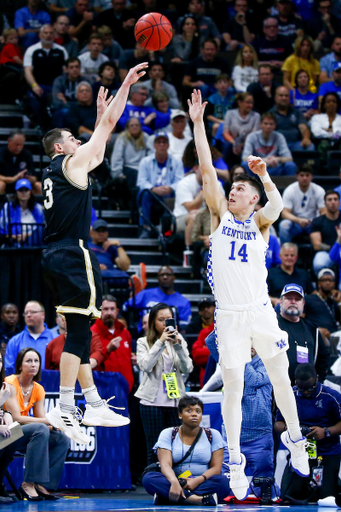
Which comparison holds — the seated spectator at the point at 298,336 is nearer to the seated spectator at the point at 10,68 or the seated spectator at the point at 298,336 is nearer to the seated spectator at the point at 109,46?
the seated spectator at the point at 10,68

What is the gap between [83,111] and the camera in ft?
50.4

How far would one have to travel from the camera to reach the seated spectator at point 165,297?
1241cm

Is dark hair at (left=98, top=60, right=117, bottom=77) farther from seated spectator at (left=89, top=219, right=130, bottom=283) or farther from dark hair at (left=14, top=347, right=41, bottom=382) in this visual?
dark hair at (left=14, top=347, right=41, bottom=382)

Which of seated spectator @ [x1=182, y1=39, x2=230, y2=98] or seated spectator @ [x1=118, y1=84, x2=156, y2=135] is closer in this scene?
seated spectator @ [x1=118, y1=84, x2=156, y2=135]

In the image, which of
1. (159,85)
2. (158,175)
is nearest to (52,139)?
(158,175)

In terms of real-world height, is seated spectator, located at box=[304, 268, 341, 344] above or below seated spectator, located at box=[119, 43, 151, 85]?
below

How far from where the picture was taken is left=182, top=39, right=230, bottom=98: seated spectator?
17.7 m

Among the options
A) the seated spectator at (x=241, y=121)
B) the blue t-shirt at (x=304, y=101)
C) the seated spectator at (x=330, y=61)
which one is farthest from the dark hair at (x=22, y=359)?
the seated spectator at (x=330, y=61)

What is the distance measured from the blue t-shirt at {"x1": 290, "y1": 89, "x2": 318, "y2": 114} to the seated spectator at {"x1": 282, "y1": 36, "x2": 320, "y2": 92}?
0.33 meters

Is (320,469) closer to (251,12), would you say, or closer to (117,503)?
(117,503)

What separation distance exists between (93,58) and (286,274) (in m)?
6.92

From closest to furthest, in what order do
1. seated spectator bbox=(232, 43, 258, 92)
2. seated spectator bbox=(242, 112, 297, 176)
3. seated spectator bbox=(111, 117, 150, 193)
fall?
seated spectator bbox=(111, 117, 150, 193) → seated spectator bbox=(242, 112, 297, 176) → seated spectator bbox=(232, 43, 258, 92)

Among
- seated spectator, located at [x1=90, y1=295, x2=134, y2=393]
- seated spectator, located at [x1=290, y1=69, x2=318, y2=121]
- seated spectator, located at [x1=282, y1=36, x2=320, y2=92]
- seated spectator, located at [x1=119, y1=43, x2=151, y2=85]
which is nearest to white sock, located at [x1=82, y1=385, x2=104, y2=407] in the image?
seated spectator, located at [x1=90, y1=295, x2=134, y2=393]

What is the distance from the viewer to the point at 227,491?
9.32m
